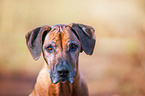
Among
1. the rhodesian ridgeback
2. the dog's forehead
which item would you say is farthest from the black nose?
the dog's forehead

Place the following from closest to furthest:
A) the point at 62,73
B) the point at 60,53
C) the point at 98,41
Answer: the point at 62,73 < the point at 60,53 < the point at 98,41

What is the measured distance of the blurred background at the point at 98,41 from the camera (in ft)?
20.2

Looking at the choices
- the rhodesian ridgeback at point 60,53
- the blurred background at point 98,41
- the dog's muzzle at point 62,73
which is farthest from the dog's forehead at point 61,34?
the blurred background at point 98,41

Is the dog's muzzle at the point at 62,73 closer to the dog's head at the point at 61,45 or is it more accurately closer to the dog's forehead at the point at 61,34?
the dog's head at the point at 61,45

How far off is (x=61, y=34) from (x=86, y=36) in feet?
1.19

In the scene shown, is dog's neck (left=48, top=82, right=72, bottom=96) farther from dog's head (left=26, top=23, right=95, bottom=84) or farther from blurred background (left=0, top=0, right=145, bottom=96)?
Answer: blurred background (left=0, top=0, right=145, bottom=96)

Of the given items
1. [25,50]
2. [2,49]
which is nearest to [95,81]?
[25,50]

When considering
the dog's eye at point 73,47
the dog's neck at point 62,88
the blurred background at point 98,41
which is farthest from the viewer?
the blurred background at point 98,41

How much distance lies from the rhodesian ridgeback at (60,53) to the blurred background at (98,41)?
329 centimetres

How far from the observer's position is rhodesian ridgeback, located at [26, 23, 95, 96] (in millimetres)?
2568

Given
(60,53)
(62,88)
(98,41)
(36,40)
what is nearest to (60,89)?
(62,88)

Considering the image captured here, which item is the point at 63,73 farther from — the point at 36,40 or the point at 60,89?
the point at 36,40

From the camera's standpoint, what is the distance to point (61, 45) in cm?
267

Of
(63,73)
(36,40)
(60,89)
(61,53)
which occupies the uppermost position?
(36,40)
